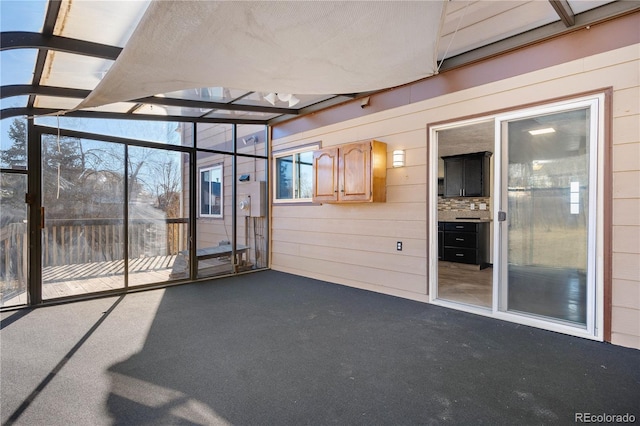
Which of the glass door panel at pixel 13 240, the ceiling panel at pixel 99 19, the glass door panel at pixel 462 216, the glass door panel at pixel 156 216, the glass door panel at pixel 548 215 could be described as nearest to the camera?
the ceiling panel at pixel 99 19

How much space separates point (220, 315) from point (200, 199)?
93.2 inches

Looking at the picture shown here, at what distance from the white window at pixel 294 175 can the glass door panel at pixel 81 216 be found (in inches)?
99.3

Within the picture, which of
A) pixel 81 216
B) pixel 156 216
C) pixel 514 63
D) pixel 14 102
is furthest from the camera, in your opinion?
pixel 156 216

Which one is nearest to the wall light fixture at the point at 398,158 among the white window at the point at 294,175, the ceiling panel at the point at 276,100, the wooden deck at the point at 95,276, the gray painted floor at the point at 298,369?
the ceiling panel at the point at 276,100

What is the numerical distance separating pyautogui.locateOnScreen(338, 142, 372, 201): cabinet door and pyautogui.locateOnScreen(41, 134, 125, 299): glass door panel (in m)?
3.06

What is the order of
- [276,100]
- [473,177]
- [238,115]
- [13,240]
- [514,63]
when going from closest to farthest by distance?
1. [514,63]
2. [13,240]
3. [276,100]
4. [238,115]
5. [473,177]

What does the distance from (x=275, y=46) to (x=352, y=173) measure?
8.27 ft

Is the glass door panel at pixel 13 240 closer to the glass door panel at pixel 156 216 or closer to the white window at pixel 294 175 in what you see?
the glass door panel at pixel 156 216

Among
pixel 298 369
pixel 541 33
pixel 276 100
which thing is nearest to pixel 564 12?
pixel 541 33

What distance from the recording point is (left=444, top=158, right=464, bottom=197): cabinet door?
6.56 meters

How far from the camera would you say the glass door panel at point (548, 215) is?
9.46ft

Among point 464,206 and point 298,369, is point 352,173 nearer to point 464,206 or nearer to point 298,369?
point 298,369

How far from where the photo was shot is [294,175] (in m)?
5.70

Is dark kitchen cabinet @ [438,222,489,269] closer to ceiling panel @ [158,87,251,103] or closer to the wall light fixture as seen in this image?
the wall light fixture
